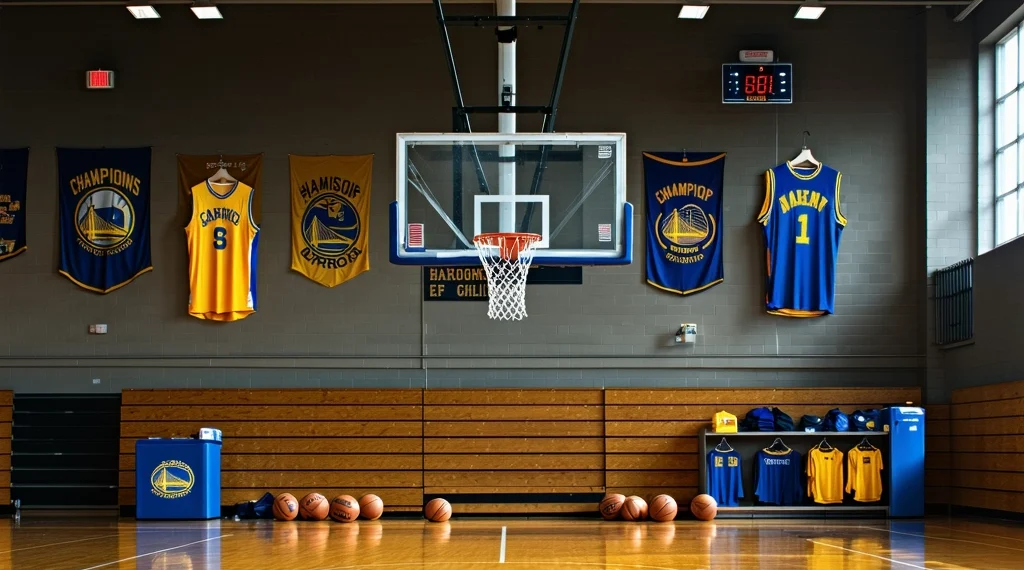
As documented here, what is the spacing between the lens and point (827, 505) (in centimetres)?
1418

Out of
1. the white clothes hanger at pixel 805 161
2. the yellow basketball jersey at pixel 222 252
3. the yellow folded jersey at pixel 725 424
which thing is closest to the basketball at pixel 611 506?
the yellow folded jersey at pixel 725 424

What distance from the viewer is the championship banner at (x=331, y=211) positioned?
49.2 ft

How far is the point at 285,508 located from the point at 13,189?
5769 millimetres

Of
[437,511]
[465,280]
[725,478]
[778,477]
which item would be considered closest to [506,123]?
[465,280]

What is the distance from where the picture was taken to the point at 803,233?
15.0 metres

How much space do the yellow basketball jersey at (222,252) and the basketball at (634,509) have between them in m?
5.45

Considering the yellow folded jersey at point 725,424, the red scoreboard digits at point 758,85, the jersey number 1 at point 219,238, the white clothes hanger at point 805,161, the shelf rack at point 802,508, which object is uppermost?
the red scoreboard digits at point 758,85

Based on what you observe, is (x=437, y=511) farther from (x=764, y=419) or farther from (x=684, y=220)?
(x=684, y=220)

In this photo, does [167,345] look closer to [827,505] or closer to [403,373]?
[403,373]

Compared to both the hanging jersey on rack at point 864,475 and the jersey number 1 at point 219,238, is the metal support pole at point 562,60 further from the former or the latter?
the hanging jersey on rack at point 864,475

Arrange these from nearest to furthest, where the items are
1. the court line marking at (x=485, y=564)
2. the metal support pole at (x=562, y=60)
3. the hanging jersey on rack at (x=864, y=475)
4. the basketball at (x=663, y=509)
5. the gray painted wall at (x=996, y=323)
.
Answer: the court line marking at (x=485, y=564) < the metal support pole at (x=562, y=60) < the gray painted wall at (x=996, y=323) < the basketball at (x=663, y=509) < the hanging jersey on rack at (x=864, y=475)

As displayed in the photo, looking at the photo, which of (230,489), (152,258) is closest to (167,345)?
(152,258)

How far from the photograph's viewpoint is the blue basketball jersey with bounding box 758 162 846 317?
14914 millimetres

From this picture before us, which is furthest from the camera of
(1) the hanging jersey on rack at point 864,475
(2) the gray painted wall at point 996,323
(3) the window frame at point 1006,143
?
(1) the hanging jersey on rack at point 864,475
